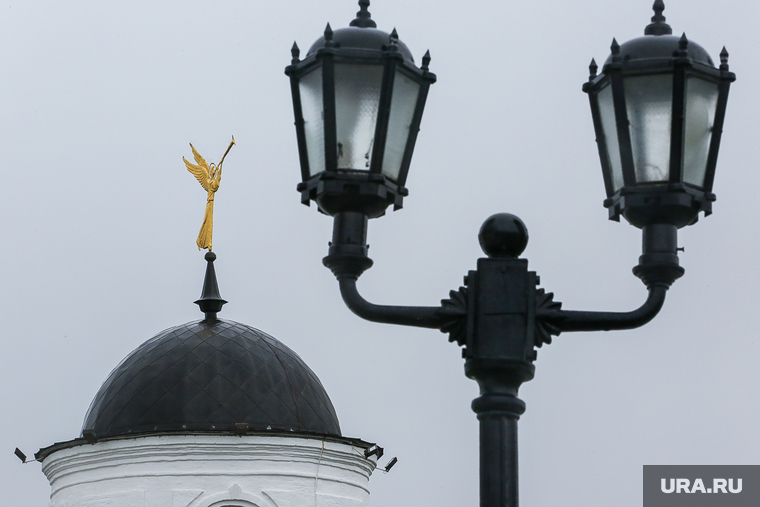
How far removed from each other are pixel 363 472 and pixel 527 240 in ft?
45.7

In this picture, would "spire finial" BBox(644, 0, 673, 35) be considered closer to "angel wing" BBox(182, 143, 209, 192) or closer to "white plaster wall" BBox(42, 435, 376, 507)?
"white plaster wall" BBox(42, 435, 376, 507)

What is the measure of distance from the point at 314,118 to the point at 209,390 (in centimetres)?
1341

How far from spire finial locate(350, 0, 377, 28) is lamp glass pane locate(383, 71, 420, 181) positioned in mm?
360

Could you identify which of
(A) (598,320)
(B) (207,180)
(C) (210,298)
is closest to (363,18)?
(A) (598,320)

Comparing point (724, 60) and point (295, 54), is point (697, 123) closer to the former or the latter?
point (724, 60)

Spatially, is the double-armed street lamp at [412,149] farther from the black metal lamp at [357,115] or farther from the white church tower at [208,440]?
the white church tower at [208,440]

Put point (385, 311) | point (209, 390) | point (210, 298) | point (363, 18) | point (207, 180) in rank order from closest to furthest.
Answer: point (385, 311)
point (363, 18)
point (209, 390)
point (210, 298)
point (207, 180)

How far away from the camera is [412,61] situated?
6.25 m

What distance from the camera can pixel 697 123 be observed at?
6.21 m

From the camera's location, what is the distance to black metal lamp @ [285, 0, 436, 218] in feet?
20.0

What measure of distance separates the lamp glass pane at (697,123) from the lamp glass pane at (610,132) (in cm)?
28

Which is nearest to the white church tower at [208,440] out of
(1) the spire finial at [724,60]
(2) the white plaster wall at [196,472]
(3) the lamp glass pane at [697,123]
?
(2) the white plaster wall at [196,472]

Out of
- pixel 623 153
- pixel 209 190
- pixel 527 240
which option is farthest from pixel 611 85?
pixel 209 190

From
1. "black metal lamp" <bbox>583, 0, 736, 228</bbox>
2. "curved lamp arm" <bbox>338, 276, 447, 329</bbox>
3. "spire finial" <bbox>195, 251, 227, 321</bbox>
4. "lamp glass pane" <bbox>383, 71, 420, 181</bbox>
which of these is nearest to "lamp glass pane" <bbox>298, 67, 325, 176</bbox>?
"lamp glass pane" <bbox>383, 71, 420, 181</bbox>
